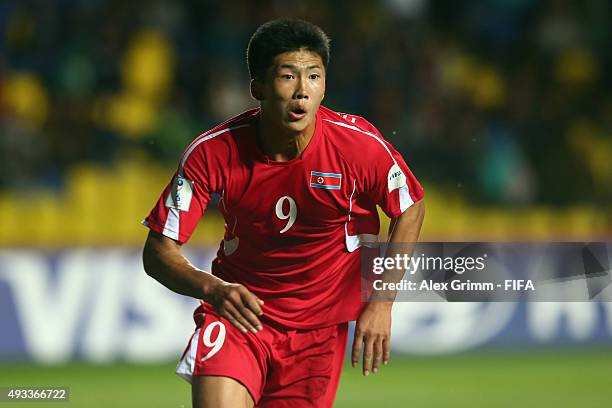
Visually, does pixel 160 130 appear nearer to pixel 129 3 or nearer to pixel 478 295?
pixel 129 3

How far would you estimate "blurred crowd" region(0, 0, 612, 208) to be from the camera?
33.9 ft

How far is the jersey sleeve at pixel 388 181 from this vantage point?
507 centimetres

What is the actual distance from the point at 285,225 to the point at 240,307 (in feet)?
2.21

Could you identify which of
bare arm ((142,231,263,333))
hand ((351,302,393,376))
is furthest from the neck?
hand ((351,302,393,376))

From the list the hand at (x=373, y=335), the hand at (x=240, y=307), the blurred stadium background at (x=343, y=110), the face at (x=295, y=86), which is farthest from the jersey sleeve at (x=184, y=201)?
the blurred stadium background at (x=343, y=110)

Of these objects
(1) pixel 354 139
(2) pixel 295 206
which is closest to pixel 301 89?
(1) pixel 354 139

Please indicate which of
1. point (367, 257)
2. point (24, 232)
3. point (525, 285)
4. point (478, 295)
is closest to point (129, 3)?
point (24, 232)

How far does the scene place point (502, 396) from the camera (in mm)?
8805

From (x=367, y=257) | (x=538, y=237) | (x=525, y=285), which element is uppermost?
(x=538, y=237)

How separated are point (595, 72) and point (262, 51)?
789cm

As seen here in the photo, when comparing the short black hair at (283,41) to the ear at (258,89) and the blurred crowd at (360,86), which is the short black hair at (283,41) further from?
the blurred crowd at (360,86)

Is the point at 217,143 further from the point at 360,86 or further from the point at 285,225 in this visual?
the point at 360,86

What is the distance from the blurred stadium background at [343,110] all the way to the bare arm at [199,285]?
3.66m

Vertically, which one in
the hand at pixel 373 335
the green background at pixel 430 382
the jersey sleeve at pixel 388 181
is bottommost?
the hand at pixel 373 335
